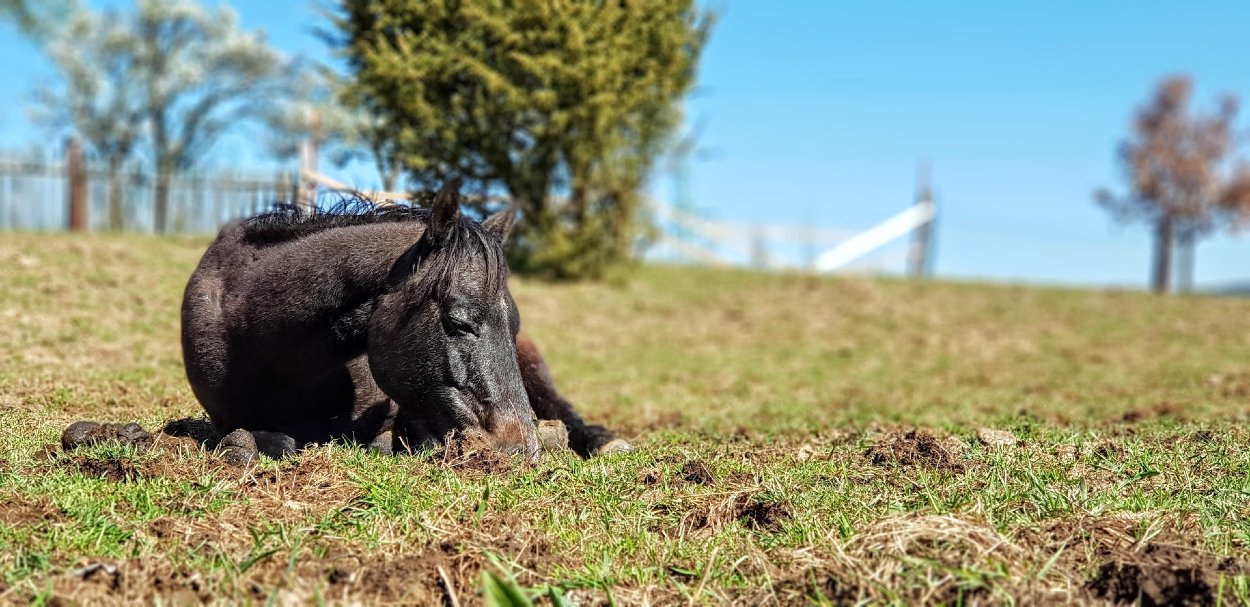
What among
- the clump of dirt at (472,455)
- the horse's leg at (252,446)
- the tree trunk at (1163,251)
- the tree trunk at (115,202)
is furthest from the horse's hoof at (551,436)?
the tree trunk at (1163,251)

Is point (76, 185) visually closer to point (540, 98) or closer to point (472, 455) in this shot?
point (540, 98)

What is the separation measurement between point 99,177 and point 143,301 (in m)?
12.8

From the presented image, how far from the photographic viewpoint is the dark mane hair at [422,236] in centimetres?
523

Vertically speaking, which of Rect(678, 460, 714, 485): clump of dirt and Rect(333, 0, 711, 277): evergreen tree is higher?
Rect(333, 0, 711, 277): evergreen tree

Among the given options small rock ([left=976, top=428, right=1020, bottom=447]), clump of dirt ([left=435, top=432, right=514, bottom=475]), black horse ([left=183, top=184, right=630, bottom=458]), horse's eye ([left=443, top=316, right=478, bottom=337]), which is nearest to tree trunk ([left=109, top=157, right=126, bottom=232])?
black horse ([left=183, top=184, right=630, bottom=458])

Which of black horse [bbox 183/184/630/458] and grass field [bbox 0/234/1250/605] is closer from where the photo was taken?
grass field [bbox 0/234/1250/605]

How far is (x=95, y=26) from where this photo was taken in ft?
122

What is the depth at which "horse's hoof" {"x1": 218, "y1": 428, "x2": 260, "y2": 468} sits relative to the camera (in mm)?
4914

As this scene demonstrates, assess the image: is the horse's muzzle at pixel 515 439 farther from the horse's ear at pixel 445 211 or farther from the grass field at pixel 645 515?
the horse's ear at pixel 445 211

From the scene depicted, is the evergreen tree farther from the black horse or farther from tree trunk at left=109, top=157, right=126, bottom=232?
tree trunk at left=109, top=157, right=126, bottom=232

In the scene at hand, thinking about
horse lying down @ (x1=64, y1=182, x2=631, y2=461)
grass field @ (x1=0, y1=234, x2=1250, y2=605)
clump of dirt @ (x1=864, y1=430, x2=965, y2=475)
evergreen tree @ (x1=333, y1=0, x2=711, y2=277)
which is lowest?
grass field @ (x1=0, y1=234, x2=1250, y2=605)

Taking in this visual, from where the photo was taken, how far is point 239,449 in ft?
16.5

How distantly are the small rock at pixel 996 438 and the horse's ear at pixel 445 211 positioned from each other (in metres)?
3.09

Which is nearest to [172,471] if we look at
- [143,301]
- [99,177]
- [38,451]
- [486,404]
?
[38,451]
